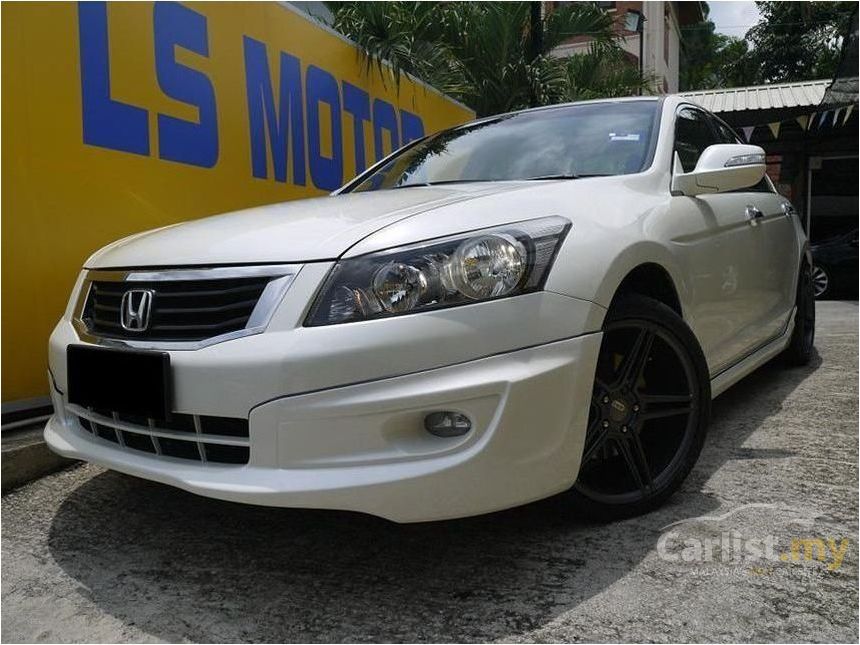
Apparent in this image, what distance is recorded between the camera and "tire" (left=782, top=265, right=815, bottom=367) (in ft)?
14.2

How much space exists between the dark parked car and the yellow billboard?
24.4 feet

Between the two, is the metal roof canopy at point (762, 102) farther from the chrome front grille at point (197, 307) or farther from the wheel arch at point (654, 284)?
the chrome front grille at point (197, 307)

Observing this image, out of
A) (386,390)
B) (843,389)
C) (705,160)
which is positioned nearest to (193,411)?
(386,390)

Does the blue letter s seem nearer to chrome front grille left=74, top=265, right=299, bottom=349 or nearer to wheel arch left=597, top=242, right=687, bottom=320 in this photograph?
chrome front grille left=74, top=265, right=299, bottom=349

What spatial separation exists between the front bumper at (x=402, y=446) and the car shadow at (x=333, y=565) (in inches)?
10.2

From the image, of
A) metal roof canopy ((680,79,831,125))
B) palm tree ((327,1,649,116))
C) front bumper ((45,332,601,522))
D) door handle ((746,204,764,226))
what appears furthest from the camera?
metal roof canopy ((680,79,831,125))

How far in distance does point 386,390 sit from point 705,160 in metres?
1.69

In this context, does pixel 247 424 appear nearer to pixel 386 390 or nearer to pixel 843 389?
pixel 386 390

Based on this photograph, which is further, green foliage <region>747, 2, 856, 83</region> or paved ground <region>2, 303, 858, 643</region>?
green foliage <region>747, 2, 856, 83</region>

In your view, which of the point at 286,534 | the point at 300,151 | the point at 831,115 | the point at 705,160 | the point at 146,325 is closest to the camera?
the point at 146,325

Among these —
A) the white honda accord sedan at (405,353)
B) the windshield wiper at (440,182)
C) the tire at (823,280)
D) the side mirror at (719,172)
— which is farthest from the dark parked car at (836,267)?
the white honda accord sedan at (405,353)

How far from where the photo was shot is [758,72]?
1169 inches

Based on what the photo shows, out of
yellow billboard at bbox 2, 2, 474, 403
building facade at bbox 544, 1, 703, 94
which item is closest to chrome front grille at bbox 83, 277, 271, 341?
yellow billboard at bbox 2, 2, 474, 403

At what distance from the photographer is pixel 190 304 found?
6.44ft
